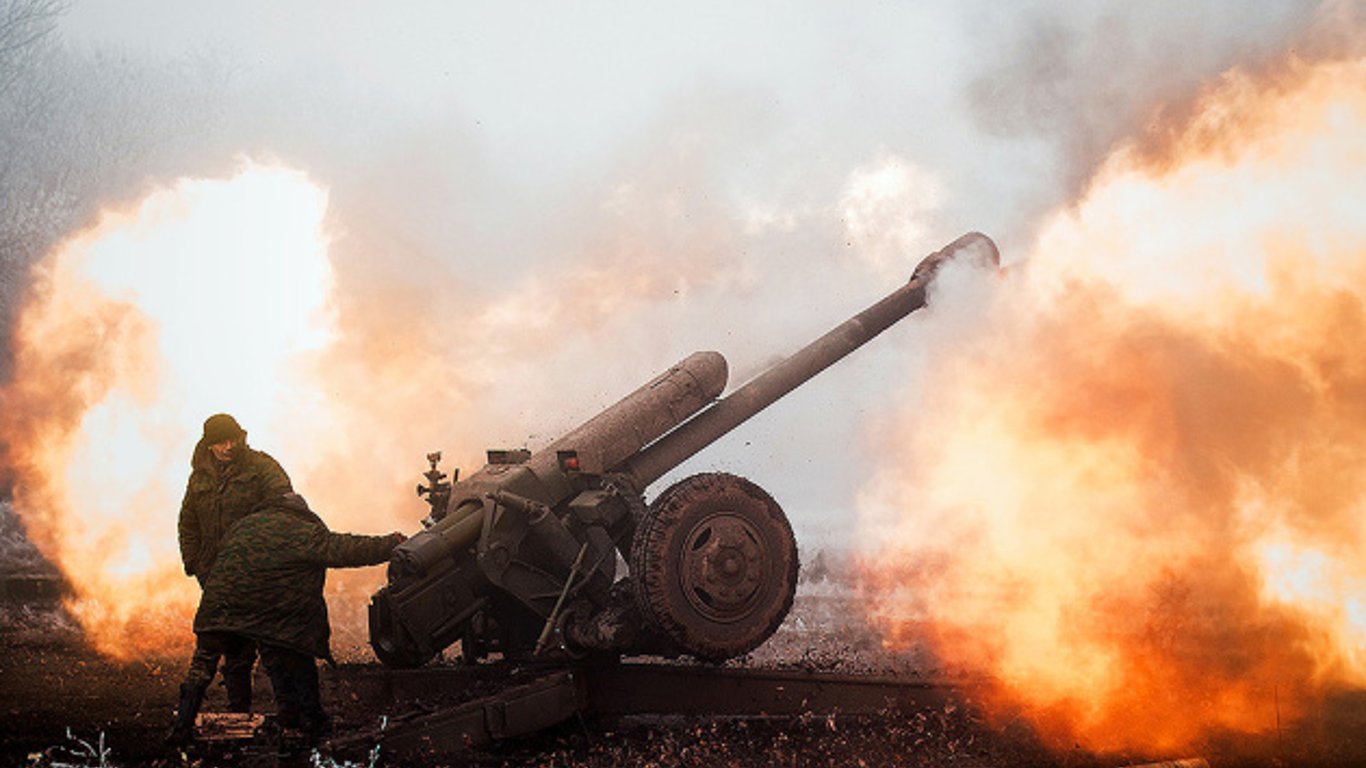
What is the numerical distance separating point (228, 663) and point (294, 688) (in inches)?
27.6

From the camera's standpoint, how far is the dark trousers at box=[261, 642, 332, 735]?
27.1ft

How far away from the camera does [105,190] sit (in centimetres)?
3712

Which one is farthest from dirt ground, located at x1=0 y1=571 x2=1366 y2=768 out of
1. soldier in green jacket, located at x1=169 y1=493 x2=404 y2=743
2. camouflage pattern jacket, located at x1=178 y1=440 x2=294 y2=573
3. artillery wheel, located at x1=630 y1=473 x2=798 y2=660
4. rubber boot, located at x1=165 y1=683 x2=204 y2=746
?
camouflage pattern jacket, located at x1=178 y1=440 x2=294 y2=573

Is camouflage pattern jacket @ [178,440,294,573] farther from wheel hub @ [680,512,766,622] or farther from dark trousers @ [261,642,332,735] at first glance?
wheel hub @ [680,512,766,622]

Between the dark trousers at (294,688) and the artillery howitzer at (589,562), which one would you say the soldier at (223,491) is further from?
the artillery howitzer at (589,562)

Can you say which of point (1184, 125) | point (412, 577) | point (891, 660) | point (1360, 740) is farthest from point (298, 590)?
point (1184, 125)

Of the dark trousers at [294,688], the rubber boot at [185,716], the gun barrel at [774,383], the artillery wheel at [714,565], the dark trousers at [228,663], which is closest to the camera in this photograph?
the rubber boot at [185,716]

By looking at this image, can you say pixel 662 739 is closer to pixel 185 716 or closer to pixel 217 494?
pixel 185 716

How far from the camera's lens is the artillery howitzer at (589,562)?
890 cm

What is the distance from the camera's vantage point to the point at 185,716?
743 cm

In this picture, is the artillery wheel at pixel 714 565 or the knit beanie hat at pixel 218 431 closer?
the artillery wheel at pixel 714 565

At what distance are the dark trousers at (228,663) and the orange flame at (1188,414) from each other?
7116 mm

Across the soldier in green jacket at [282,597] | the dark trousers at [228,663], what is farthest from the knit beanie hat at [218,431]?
the dark trousers at [228,663]

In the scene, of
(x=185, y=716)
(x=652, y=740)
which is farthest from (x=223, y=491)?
(x=652, y=740)
